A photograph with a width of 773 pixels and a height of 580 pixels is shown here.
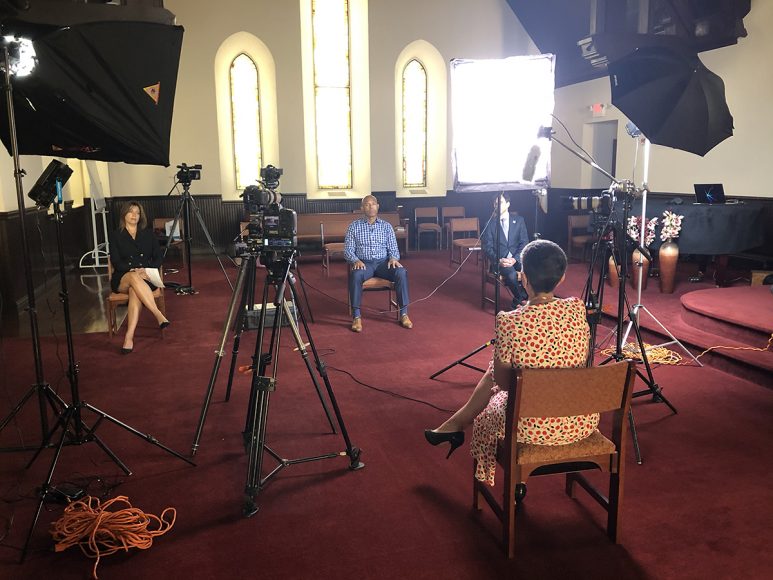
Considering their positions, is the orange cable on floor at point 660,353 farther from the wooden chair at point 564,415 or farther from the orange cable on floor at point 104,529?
the orange cable on floor at point 104,529

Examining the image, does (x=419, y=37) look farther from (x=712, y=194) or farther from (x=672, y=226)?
(x=672, y=226)

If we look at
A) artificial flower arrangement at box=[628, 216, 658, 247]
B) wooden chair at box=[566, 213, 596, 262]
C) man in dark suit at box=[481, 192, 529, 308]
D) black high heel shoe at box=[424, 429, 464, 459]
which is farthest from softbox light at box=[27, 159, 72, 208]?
wooden chair at box=[566, 213, 596, 262]

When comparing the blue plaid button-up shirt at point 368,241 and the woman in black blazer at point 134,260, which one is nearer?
the woman in black blazer at point 134,260

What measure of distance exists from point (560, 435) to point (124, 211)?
13.7ft

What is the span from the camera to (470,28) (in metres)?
10.5

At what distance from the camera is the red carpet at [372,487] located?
2029 millimetres

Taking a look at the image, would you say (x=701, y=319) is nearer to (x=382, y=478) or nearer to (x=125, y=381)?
(x=382, y=478)

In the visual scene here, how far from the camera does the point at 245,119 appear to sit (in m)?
10.2

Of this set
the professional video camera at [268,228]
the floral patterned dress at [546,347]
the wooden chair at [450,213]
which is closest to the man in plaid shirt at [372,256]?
the professional video camera at [268,228]

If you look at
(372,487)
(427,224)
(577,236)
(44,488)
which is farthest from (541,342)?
(427,224)

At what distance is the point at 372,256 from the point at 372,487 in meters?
3.06

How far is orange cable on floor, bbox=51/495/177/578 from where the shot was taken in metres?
2.10

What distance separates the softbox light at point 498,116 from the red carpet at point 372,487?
1.33 m

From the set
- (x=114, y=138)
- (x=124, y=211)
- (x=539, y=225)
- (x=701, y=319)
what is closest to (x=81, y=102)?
(x=114, y=138)
